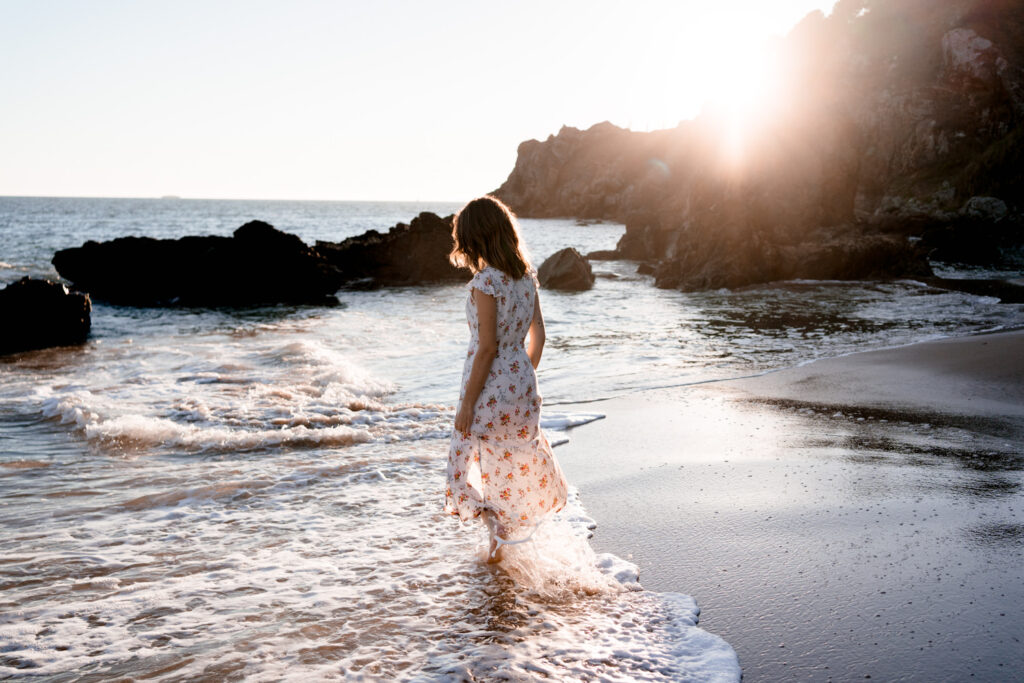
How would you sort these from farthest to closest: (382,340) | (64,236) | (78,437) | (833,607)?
(64,236), (382,340), (78,437), (833,607)

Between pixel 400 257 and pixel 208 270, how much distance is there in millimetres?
7539

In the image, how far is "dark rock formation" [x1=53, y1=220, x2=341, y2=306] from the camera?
22062 mm

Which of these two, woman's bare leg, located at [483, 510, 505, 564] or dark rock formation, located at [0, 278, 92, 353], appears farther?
dark rock formation, located at [0, 278, 92, 353]

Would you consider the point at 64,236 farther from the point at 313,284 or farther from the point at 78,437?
the point at 78,437

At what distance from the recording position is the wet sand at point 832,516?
2.96 m

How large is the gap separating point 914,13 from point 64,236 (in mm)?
58127

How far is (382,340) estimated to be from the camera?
13.9 m

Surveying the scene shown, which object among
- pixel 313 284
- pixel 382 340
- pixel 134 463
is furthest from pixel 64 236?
pixel 134 463

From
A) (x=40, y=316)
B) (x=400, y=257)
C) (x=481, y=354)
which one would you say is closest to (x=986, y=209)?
(x=400, y=257)

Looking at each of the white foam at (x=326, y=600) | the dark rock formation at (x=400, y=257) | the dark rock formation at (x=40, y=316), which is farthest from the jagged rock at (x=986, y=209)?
the white foam at (x=326, y=600)

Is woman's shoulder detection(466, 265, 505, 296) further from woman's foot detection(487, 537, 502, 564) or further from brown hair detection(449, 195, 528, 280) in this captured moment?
woman's foot detection(487, 537, 502, 564)

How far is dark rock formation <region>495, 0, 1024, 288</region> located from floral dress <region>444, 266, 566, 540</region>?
697 inches

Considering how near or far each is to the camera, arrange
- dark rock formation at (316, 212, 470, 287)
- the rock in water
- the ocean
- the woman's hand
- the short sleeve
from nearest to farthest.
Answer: the ocean
the short sleeve
the woman's hand
the rock in water
dark rock formation at (316, 212, 470, 287)

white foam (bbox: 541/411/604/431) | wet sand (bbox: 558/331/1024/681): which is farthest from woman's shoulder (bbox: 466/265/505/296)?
white foam (bbox: 541/411/604/431)
